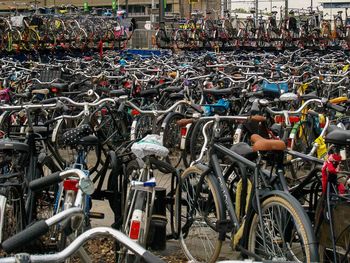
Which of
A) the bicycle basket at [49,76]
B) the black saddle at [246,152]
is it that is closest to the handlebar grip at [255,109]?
the black saddle at [246,152]

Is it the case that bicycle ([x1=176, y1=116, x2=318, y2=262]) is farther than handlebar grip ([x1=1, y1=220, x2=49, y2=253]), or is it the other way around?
bicycle ([x1=176, y1=116, x2=318, y2=262])

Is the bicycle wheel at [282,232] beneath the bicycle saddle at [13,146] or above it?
beneath

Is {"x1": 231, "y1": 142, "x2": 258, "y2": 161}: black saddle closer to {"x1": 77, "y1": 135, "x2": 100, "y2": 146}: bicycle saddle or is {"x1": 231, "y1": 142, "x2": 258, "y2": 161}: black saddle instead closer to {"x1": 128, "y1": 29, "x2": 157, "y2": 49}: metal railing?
{"x1": 77, "y1": 135, "x2": 100, "y2": 146}: bicycle saddle

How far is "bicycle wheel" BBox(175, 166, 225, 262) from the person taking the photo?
15.1 feet

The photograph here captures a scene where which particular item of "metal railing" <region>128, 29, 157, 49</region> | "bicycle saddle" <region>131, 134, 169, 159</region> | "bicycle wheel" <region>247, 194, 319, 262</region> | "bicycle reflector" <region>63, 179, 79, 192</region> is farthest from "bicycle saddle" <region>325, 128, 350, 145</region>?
"metal railing" <region>128, 29, 157, 49</region>

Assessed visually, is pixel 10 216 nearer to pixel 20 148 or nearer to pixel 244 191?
pixel 20 148

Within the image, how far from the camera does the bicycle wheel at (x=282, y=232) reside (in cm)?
337

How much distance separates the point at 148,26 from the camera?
26375 mm

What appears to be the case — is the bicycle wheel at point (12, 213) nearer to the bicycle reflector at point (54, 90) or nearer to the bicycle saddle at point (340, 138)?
the bicycle saddle at point (340, 138)

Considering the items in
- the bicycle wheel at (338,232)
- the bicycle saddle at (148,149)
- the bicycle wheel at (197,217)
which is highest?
the bicycle saddle at (148,149)

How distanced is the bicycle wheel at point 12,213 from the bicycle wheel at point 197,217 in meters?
1.27

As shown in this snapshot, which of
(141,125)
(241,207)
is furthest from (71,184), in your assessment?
(141,125)

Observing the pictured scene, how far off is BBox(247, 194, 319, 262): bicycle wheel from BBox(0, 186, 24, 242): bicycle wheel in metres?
1.53

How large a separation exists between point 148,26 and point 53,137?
2095cm
